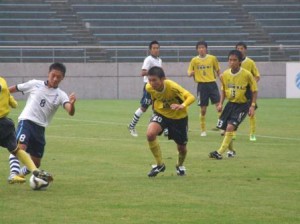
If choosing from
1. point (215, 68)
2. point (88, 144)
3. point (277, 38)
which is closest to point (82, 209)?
point (88, 144)

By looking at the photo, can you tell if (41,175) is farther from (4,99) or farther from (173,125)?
(173,125)

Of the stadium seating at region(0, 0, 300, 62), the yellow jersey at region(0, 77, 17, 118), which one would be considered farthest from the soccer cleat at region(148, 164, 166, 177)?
the stadium seating at region(0, 0, 300, 62)

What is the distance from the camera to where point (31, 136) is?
12492 mm

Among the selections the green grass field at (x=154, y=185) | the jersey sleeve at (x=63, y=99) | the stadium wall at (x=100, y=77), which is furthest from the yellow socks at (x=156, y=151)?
the stadium wall at (x=100, y=77)

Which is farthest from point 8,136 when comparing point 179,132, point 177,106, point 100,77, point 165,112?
point 100,77

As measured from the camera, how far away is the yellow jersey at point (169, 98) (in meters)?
13.2

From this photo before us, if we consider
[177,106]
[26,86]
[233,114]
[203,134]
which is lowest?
[203,134]

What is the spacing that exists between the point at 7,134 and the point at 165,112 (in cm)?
272

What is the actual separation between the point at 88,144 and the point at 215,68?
5.11 m

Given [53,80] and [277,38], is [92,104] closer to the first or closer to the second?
[277,38]

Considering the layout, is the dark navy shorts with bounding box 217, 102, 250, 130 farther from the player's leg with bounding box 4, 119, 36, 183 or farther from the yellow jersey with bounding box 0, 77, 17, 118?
the yellow jersey with bounding box 0, 77, 17, 118

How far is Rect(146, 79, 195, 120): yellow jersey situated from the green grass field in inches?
36.4

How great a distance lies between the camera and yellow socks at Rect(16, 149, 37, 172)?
460 inches

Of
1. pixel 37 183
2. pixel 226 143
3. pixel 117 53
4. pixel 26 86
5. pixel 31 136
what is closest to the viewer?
pixel 37 183
